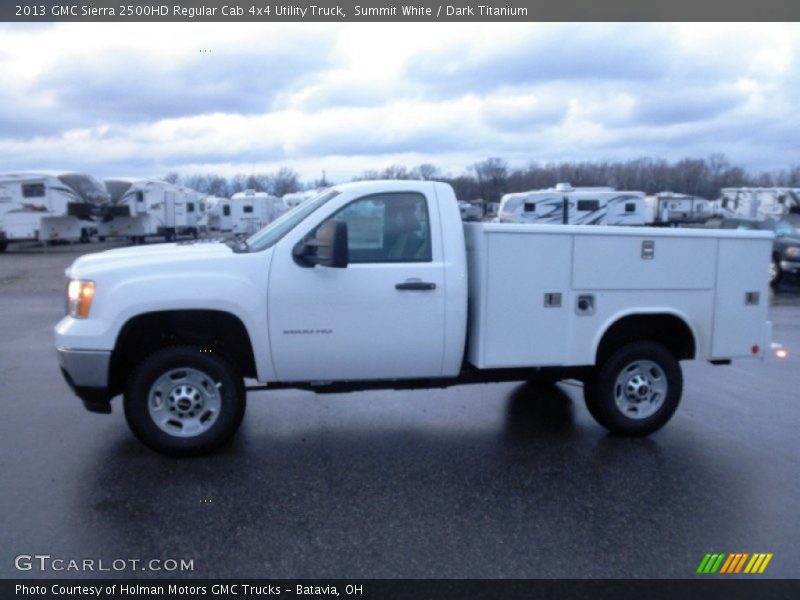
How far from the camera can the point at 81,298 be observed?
4.90 metres

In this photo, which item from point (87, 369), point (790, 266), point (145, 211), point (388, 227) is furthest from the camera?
point (145, 211)

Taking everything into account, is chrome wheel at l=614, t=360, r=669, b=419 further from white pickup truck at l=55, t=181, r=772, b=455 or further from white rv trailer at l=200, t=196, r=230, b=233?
white rv trailer at l=200, t=196, r=230, b=233

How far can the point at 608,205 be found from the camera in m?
27.9

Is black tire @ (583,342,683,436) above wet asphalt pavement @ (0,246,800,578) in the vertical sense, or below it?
above

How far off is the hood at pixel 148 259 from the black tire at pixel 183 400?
645mm

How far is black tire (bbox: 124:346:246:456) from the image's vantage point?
16.3 ft

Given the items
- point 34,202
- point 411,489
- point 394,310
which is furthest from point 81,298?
point 34,202

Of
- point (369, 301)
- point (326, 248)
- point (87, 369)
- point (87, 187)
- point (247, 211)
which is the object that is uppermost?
point (87, 187)

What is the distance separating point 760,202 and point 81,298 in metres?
32.3

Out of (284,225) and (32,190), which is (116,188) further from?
(284,225)

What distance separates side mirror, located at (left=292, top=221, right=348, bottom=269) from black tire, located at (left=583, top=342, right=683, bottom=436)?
242 cm

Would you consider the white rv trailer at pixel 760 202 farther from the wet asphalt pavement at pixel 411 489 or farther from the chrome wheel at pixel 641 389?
the wet asphalt pavement at pixel 411 489

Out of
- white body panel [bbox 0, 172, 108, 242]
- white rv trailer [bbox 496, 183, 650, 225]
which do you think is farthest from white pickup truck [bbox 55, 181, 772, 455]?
white body panel [bbox 0, 172, 108, 242]
